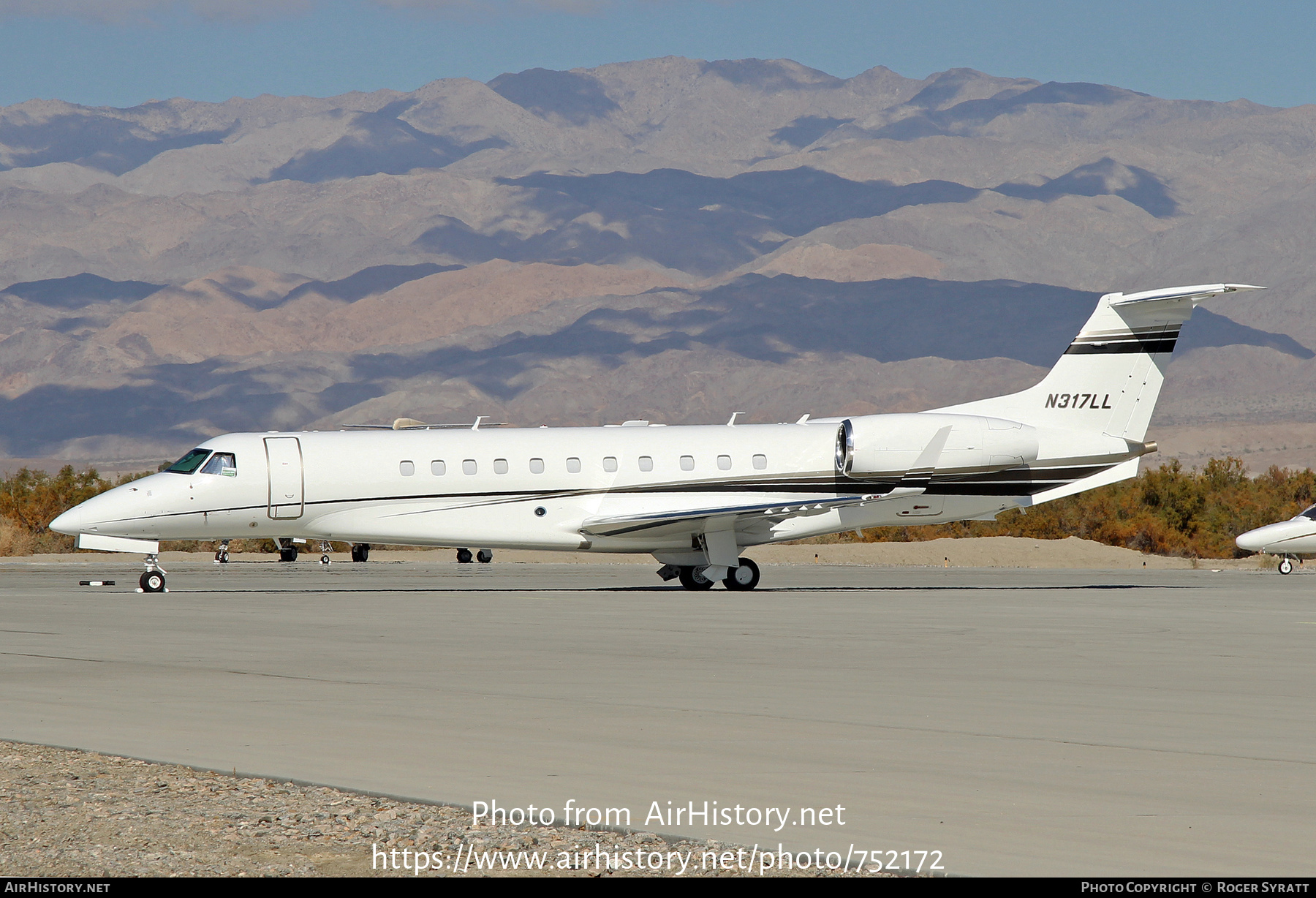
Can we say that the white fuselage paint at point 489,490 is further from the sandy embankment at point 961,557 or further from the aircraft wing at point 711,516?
the sandy embankment at point 961,557

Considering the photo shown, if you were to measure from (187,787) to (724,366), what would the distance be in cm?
15279

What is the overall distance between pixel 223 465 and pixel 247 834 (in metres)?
20.7

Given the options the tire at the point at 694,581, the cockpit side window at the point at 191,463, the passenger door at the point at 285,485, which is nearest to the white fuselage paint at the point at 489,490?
the passenger door at the point at 285,485

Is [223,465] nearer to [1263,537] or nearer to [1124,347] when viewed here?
[1124,347]

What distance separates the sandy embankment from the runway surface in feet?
55.3

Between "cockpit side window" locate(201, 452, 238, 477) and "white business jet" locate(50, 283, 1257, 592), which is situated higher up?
"cockpit side window" locate(201, 452, 238, 477)

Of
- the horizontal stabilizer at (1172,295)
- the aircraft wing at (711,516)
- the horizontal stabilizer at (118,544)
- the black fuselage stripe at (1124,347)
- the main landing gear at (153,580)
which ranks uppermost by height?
the horizontal stabilizer at (1172,295)

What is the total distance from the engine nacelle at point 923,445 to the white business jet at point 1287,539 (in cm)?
1030

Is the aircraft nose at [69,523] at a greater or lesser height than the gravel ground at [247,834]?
greater

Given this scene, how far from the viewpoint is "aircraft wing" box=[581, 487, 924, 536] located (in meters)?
26.6

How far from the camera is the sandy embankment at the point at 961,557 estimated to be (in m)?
39.8

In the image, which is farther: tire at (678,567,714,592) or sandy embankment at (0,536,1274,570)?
sandy embankment at (0,536,1274,570)

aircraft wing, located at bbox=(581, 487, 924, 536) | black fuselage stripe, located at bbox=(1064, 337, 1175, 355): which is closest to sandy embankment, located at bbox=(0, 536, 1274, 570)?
black fuselage stripe, located at bbox=(1064, 337, 1175, 355)

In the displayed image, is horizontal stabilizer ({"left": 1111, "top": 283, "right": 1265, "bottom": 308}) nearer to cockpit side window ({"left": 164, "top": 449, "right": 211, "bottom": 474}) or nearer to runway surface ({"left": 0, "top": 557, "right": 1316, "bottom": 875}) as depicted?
runway surface ({"left": 0, "top": 557, "right": 1316, "bottom": 875})
